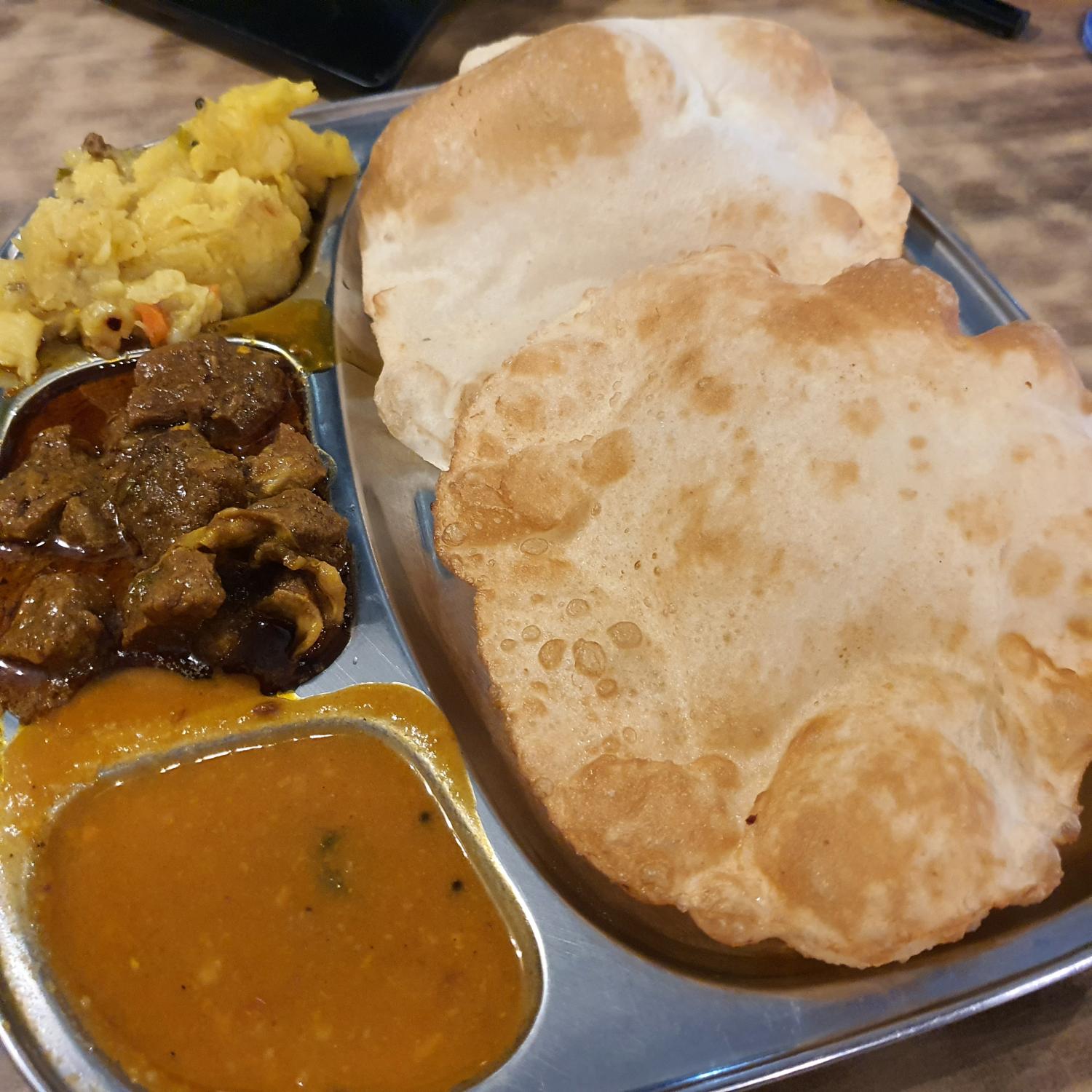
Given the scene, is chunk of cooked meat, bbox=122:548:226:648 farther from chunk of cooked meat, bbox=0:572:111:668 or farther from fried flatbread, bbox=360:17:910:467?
fried flatbread, bbox=360:17:910:467

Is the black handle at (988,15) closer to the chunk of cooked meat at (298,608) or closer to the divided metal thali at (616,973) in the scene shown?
the divided metal thali at (616,973)

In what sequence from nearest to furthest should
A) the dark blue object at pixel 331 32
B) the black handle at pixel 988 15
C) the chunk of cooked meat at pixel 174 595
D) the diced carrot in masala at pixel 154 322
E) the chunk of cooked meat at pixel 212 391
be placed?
1. the chunk of cooked meat at pixel 174 595
2. the chunk of cooked meat at pixel 212 391
3. the diced carrot in masala at pixel 154 322
4. the dark blue object at pixel 331 32
5. the black handle at pixel 988 15

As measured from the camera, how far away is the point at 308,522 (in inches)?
74.6

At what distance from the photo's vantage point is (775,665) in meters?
1.45

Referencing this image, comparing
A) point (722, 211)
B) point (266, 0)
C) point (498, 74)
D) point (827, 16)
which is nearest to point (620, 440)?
point (722, 211)

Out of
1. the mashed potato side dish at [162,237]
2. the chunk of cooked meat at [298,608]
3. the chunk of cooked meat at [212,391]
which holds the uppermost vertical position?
the mashed potato side dish at [162,237]

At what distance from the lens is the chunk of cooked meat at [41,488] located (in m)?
1.92

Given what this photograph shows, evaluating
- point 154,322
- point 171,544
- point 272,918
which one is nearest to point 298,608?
point 171,544

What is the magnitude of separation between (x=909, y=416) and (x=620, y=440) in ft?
1.71

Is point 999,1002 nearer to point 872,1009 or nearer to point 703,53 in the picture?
point 872,1009

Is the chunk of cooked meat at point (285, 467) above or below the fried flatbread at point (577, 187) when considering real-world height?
below

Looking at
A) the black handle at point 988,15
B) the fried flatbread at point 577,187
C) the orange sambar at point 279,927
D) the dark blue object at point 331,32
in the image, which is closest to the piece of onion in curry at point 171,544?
the orange sambar at point 279,927

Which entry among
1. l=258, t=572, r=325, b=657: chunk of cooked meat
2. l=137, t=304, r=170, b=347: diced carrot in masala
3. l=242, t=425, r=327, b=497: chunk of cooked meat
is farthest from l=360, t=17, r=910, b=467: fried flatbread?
l=137, t=304, r=170, b=347: diced carrot in masala

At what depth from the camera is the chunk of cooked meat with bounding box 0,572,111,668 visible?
1744 mm
